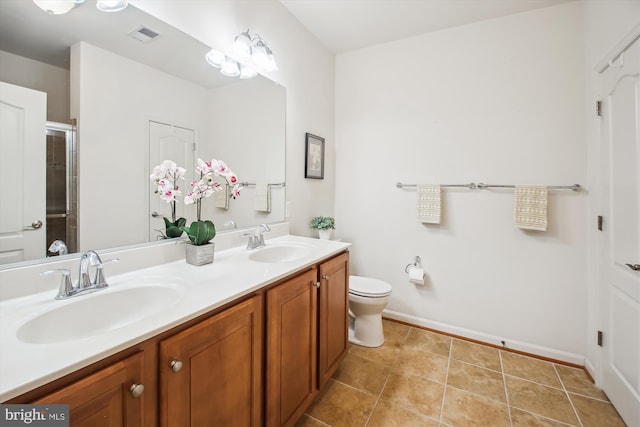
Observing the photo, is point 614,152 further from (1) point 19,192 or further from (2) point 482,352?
(1) point 19,192

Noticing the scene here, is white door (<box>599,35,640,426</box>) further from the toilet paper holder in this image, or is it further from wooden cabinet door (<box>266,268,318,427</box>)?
wooden cabinet door (<box>266,268,318,427</box>)

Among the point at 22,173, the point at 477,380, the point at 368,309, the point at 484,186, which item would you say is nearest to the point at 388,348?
the point at 368,309

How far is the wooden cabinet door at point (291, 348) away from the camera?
1.13 m

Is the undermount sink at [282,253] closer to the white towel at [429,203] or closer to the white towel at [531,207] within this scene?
the white towel at [429,203]

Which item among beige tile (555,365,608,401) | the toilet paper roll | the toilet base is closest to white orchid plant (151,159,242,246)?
the toilet base

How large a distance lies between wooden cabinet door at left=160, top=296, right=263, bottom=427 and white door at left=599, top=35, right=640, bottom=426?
184cm

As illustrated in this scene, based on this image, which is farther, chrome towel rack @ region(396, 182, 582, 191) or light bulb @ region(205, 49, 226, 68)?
chrome towel rack @ region(396, 182, 582, 191)

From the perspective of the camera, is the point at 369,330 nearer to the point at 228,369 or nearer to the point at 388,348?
the point at 388,348

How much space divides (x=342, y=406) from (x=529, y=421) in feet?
3.33

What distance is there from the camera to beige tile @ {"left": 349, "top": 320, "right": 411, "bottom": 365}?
6.59ft

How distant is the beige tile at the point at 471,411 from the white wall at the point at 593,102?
2.61 feet

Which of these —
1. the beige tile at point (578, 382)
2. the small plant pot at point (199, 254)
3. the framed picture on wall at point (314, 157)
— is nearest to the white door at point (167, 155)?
the small plant pot at point (199, 254)

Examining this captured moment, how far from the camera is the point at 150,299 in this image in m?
1.01

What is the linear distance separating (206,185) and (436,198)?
5.98ft
